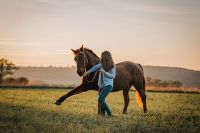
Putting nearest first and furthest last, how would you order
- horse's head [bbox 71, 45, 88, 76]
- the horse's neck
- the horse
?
1. horse's head [bbox 71, 45, 88, 76]
2. the horse
3. the horse's neck

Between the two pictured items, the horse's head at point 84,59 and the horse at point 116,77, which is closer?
the horse's head at point 84,59

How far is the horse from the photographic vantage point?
40.0 ft

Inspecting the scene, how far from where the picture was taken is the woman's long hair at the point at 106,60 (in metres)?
11.6

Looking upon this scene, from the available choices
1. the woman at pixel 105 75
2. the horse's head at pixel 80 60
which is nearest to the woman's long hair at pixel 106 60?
the woman at pixel 105 75

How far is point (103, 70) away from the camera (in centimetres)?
1180

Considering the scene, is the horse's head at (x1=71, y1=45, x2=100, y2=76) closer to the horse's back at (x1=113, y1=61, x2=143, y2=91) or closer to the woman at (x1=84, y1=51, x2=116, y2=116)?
the woman at (x1=84, y1=51, x2=116, y2=116)

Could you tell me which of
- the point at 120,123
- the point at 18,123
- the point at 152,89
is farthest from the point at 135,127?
the point at 152,89

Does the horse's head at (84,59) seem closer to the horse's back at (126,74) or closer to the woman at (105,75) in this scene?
the woman at (105,75)

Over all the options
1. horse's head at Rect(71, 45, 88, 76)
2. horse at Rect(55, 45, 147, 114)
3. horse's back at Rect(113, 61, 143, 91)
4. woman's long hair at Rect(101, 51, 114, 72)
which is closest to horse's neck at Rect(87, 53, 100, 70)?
horse at Rect(55, 45, 147, 114)

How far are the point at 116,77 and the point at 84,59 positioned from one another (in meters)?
2.17

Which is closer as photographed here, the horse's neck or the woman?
the woman

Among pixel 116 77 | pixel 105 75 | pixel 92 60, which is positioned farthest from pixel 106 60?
pixel 116 77

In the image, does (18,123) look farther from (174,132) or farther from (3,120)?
(174,132)

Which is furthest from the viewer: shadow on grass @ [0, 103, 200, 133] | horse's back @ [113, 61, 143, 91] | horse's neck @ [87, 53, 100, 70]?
horse's back @ [113, 61, 143, 91]
